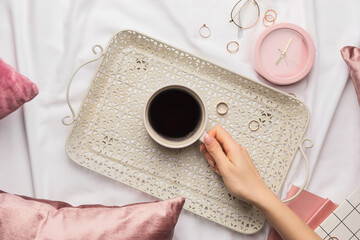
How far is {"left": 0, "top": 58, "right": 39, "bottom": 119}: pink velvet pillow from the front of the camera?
0.68 metres

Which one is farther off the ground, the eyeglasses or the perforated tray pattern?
the eyeglasses

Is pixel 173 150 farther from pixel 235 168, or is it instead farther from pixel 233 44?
pixel 233 44

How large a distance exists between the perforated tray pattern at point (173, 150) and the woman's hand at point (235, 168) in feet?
0.18

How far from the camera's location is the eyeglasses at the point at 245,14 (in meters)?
0.80

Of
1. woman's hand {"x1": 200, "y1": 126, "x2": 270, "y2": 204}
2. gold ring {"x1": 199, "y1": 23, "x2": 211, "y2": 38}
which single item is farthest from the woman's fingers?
gold ring {"x1": 199, "y1": 23, "x2": 211, "y2": 38}

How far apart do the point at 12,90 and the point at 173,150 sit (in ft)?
1.11

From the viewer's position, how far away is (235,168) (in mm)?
675

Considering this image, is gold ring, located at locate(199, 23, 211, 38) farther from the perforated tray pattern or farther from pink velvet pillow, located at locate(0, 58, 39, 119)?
pink velvet pillow, located at locate(0, 58, 39, 119)

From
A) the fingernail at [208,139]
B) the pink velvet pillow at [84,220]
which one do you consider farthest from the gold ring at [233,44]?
the pink velvet pillow at [84,220]

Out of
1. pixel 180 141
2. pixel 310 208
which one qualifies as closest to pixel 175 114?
pixel 180 141

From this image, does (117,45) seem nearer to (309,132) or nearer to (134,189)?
(134,189)

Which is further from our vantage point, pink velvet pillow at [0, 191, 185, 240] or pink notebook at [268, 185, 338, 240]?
pink notebook at [268, 185, 338, 240]

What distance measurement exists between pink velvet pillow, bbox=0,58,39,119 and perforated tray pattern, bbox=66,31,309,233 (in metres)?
0.11

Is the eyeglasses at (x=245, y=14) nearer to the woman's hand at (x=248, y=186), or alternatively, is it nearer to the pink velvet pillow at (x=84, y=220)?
the woman's hand at (x=248, y=186)
